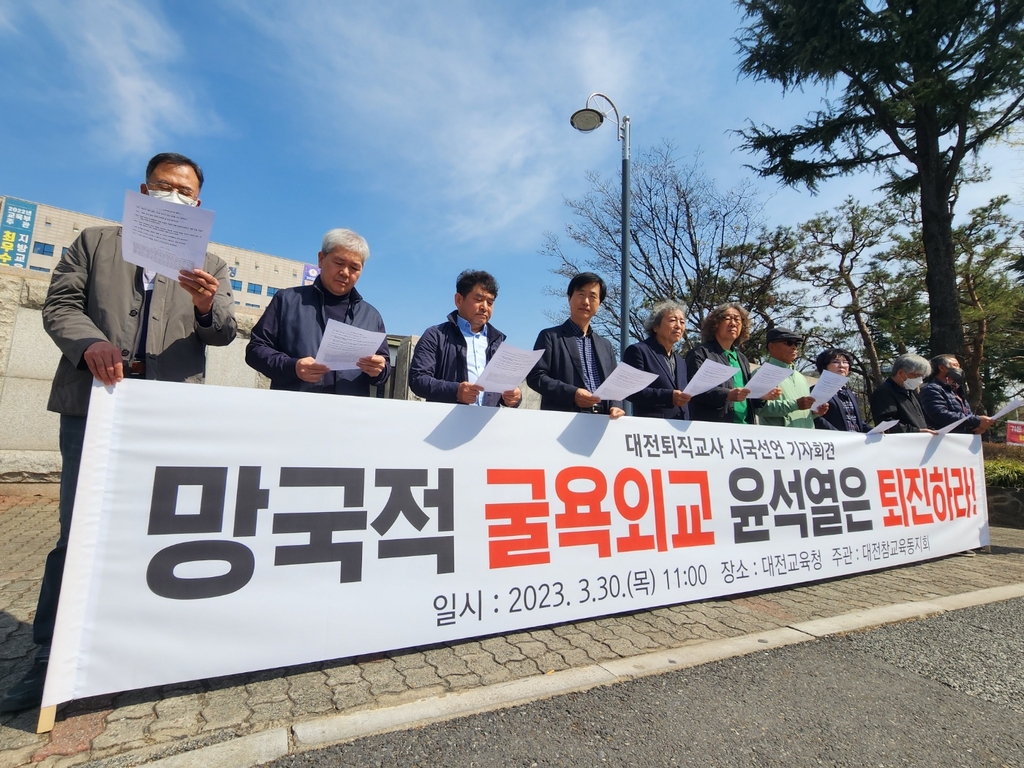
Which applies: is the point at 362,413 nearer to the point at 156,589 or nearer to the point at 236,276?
the point at 156,589

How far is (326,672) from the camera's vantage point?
227 cm

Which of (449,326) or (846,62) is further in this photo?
(846,62)

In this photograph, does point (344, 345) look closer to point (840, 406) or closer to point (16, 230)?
point (840, 406)

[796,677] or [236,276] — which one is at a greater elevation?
[236,276]

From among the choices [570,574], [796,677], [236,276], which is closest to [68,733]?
[570,574]

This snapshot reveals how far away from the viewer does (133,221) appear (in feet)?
5.99

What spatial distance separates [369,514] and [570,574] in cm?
111

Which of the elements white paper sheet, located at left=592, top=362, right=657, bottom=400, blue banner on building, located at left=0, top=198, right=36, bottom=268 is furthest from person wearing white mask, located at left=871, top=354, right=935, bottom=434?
blue banner on building, located at left=0, top=198, right=36, bottom=268

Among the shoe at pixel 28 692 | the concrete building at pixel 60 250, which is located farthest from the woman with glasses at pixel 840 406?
the concrete building at pixel 60 250

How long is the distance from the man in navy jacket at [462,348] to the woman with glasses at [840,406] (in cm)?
322

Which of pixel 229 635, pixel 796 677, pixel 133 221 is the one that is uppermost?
pixel 133 221

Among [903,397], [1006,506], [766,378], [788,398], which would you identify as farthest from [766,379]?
[1006,506]

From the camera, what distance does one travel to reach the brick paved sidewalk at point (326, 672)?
5.75 ft

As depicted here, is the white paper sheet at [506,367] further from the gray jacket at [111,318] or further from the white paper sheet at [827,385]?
the white paper sheet at [827,385]
